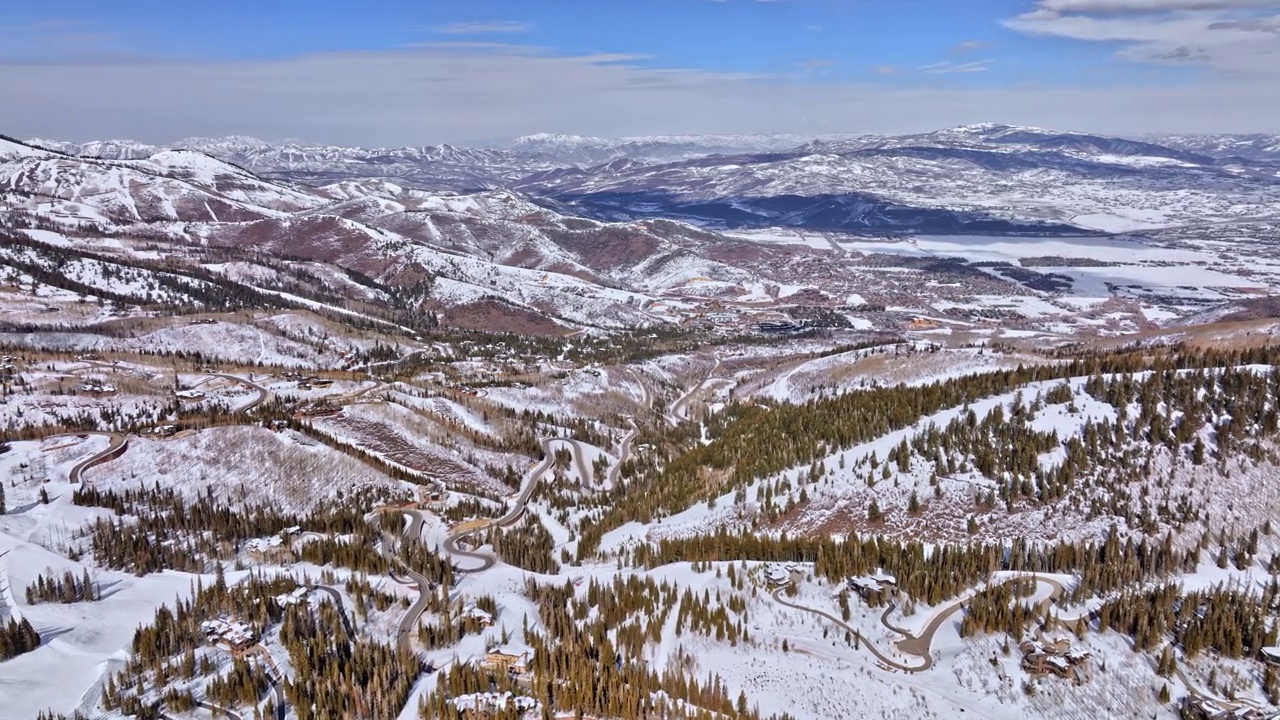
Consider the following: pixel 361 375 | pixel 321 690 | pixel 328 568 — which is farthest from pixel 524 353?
pixel 321 690

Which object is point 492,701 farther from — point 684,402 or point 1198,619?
point 684,402

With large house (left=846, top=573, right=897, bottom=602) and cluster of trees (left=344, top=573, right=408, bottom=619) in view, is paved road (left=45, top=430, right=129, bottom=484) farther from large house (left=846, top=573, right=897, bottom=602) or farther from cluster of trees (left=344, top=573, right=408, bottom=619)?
large house (left=846, top=573, right=897, bottom=602)

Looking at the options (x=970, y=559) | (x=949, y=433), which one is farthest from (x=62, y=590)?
(x=949, y=433)

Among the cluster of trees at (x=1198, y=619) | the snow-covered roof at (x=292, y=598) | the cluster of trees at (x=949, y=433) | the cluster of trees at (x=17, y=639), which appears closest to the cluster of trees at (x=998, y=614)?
the cluster of trees at (x=1198, y=619)

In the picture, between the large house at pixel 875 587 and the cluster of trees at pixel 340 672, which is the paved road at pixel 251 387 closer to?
the cluster of trees at pixel 340 672

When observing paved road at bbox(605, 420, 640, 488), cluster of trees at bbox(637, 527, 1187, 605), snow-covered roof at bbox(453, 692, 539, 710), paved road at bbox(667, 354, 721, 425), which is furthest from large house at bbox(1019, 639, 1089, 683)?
paved road at bbox(667, 354, 721, 425)

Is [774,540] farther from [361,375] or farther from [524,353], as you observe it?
[524,353]
